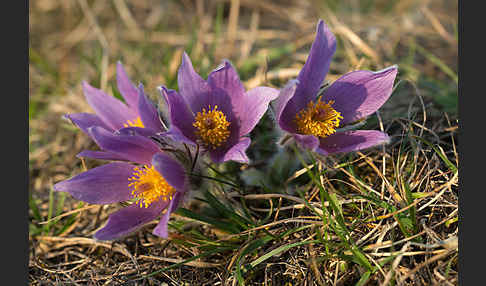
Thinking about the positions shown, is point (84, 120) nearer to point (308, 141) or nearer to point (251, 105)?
point (251, 105)

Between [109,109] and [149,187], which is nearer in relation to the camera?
[149,187]

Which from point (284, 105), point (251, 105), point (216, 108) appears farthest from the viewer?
point (216, 108)

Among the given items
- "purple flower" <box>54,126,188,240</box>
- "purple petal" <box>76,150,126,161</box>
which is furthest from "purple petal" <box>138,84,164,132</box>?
"purple petal" <box>76,150,126,161</box>

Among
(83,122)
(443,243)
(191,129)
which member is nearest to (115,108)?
(83,122)

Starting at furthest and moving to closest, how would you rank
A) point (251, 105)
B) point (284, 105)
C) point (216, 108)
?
point (216, 108) → point (251, 105) → point (284, 105)

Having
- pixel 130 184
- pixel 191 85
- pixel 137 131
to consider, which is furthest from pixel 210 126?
pixel 130 184

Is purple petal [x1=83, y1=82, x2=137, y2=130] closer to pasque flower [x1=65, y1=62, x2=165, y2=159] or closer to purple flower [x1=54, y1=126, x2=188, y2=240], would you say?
pasque flower [x1=65, y1=62, x2=165, y2=159]
